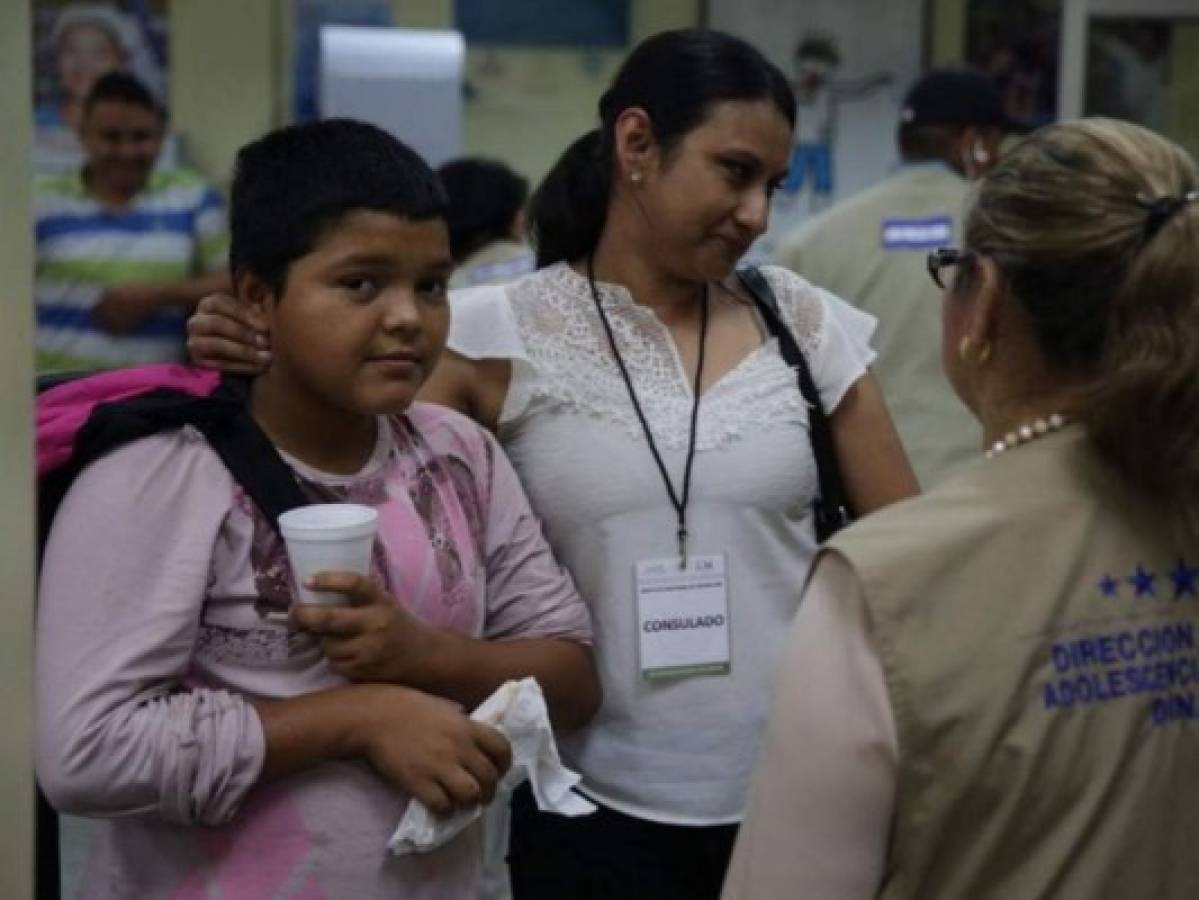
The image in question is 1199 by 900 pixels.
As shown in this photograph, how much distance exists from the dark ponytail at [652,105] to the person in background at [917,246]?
2.09 meters

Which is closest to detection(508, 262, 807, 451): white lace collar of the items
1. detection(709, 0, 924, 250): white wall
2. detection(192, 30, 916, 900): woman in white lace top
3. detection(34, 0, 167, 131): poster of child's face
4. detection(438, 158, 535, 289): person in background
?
detection(192, 30, 916, 900): woman in white lace top

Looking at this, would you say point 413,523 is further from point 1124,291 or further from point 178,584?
point 1124,291

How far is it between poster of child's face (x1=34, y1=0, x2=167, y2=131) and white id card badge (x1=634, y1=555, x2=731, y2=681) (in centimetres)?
454

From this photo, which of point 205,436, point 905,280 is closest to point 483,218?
point 905,280

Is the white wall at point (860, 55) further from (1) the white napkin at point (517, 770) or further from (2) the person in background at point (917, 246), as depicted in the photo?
(1) the white napkin at point (517, 770)

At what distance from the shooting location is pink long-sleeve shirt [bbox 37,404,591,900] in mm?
1647

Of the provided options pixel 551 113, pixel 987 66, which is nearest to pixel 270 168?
pixel 551 113

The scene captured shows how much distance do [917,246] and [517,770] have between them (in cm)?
311

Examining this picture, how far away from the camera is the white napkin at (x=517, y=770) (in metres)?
1.75

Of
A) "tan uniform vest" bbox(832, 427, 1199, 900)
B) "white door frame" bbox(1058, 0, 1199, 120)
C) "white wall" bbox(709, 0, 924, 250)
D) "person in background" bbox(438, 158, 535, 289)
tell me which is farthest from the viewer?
"white wall" bbox(709, 0, 924, 250)

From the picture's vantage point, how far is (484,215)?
15.6ft

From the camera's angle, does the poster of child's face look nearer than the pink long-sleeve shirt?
No

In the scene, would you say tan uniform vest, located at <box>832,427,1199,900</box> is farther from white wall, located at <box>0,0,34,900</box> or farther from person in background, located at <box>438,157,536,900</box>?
person in background, located at <box>438,157,536,900</box>

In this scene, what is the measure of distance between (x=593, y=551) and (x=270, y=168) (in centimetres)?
62
